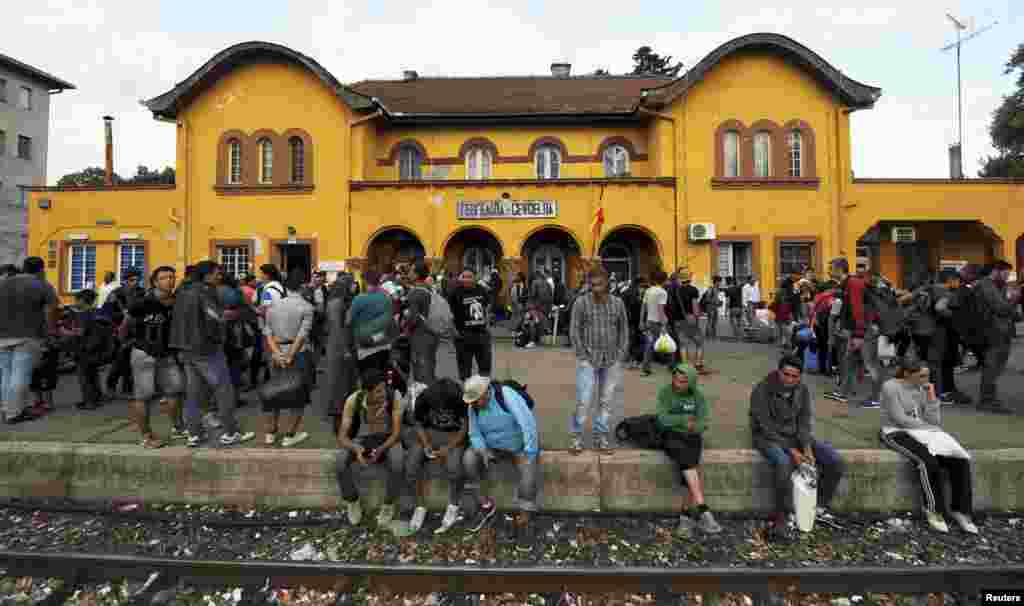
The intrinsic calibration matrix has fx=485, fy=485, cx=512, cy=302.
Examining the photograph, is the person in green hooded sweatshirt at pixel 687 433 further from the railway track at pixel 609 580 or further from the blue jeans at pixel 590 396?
the railway track at pixel 609 580

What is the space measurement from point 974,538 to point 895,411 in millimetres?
1217

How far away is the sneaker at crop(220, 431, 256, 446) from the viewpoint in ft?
17.8

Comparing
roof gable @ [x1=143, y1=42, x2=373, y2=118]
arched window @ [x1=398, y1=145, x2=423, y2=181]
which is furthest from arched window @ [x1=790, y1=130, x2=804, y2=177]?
roof gable @ [x1=143, y1=42, x2=373, y2=118]

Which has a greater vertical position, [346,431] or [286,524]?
[346,431]

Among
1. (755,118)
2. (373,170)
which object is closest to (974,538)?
(755,118)

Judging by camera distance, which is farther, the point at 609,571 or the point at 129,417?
the point at 129,417

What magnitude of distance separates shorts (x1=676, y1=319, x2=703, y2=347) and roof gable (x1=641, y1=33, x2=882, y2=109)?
34.4ft

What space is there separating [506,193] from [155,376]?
40.6ft

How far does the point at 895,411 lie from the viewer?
503 centimetres

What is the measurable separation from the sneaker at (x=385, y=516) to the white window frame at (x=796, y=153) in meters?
17.3

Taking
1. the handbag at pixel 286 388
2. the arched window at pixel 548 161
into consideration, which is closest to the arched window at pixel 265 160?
the arched window at pixel 548 161

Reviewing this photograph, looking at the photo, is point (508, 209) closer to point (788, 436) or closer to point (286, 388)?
point (286, 388)

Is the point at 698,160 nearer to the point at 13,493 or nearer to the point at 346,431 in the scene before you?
the point at 346,431

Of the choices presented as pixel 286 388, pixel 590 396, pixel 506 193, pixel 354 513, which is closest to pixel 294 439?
pixel 286 388
